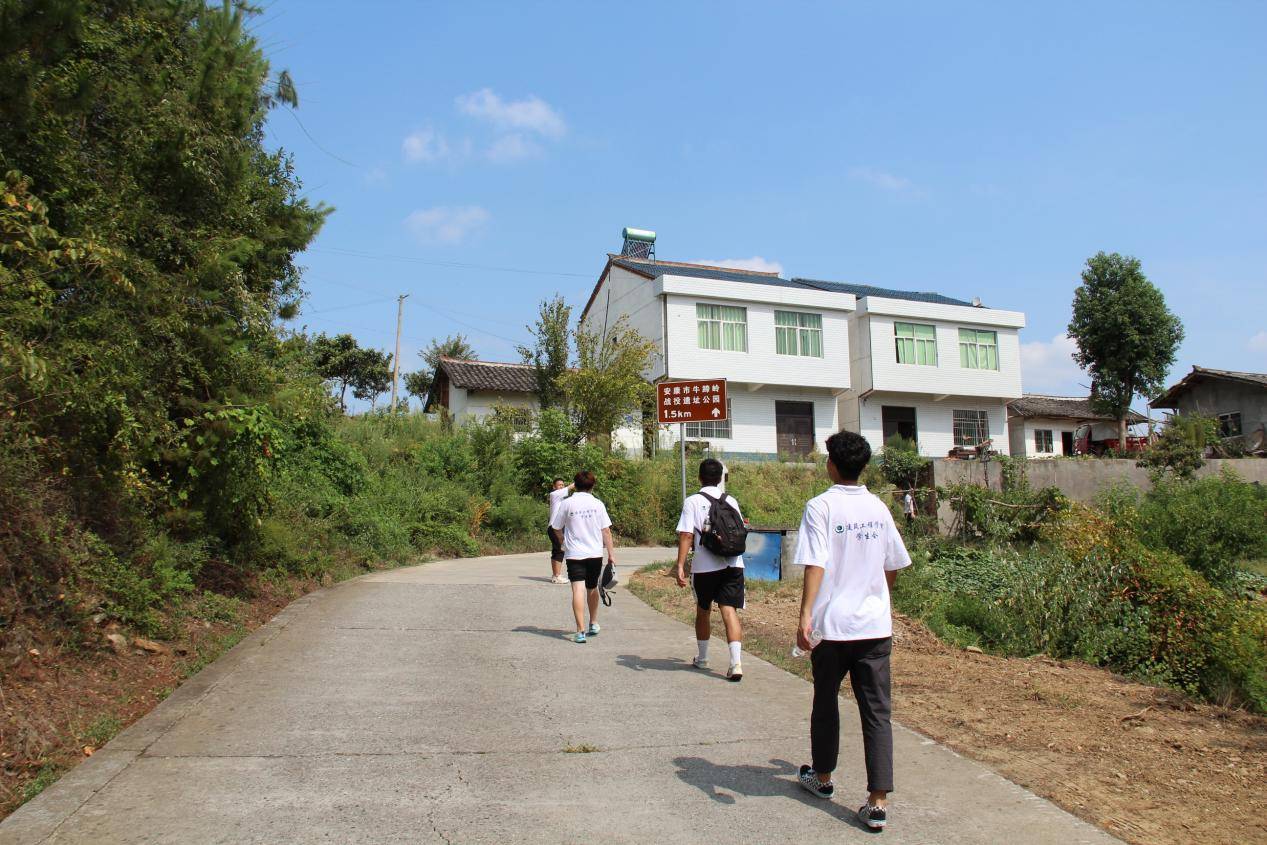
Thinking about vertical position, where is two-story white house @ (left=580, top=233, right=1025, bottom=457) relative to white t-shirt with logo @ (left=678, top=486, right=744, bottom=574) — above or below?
above

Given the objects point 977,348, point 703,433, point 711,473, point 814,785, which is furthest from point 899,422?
point 814,785

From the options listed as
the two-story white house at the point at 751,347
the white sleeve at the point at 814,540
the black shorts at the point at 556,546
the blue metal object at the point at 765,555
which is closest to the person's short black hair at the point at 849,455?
the white sleeve at the point at 814,540

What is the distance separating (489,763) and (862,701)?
2170 millimetres

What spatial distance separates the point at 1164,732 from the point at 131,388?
8394 millimetres

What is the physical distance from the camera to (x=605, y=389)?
2512 centimetres

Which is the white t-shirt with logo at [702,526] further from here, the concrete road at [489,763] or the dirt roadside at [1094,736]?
the dirt roadside at [1094,736]

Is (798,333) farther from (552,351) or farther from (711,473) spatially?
(711,473)

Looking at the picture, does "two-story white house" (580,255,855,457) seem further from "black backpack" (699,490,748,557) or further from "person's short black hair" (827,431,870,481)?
"person's short black hair" (827,431,870,481)

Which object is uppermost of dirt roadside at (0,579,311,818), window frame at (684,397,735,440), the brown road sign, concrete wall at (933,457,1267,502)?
window frame at (684,397,735,440)

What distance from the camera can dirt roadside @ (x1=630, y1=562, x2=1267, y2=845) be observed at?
4.43 m

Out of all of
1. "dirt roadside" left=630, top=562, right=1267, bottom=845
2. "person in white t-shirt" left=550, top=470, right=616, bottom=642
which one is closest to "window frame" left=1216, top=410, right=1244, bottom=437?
"dirt roadside" left=630, top=562, right=1267, bottom=845

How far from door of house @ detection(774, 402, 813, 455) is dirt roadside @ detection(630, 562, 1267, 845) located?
23.7 m

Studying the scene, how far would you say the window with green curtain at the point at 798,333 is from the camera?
1270 inches

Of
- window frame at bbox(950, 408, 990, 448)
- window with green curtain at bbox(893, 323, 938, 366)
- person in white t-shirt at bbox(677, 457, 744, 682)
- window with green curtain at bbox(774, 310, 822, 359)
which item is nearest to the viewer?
person in white t-shirt at bbox(677, 457, 744, 682)
